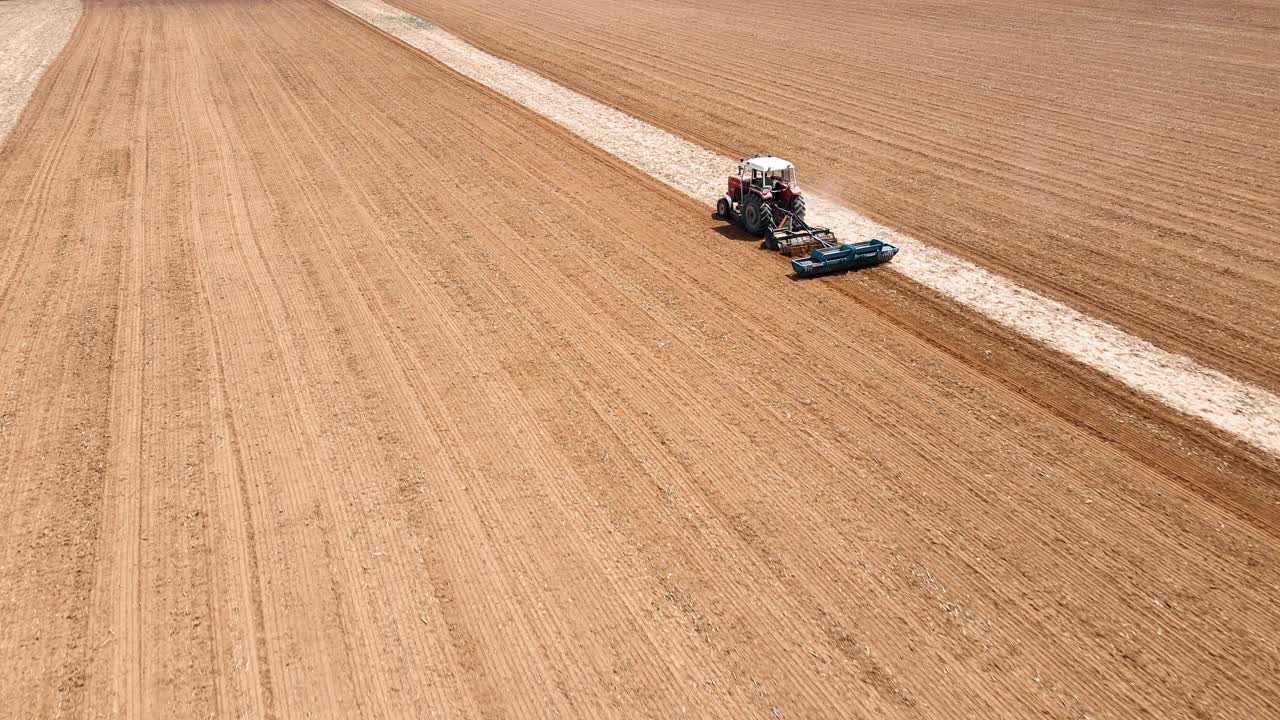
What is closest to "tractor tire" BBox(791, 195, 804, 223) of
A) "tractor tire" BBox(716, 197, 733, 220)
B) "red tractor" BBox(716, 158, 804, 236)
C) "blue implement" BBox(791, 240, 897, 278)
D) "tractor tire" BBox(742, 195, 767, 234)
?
"red tractor" BBox(716, 158, 804, 236)

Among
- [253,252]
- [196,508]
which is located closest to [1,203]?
[253,252]

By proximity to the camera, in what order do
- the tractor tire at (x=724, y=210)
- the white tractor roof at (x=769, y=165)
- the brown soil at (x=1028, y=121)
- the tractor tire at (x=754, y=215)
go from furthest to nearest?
the tractor tire at (x=724, y=210)
the tractor tire at (x=754, y=215)
the white tractor roof at (x=769, y=165)
the brown soil at (x=1028, y=121)

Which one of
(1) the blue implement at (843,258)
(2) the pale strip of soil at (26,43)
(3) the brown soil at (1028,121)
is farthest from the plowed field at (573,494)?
(2) the pale strip of soil at (26,43)

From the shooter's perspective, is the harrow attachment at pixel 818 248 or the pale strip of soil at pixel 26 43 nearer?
the harrow attachment at pixel 818 248

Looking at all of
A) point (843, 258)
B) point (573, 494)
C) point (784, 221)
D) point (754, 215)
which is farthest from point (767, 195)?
point (573, 494)

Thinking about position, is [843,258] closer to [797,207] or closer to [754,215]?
[797,207]

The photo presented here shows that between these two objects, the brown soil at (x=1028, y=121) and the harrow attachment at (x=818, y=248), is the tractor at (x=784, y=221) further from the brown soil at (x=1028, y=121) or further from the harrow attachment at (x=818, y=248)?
the brown soil at (x=1028, y=121)
